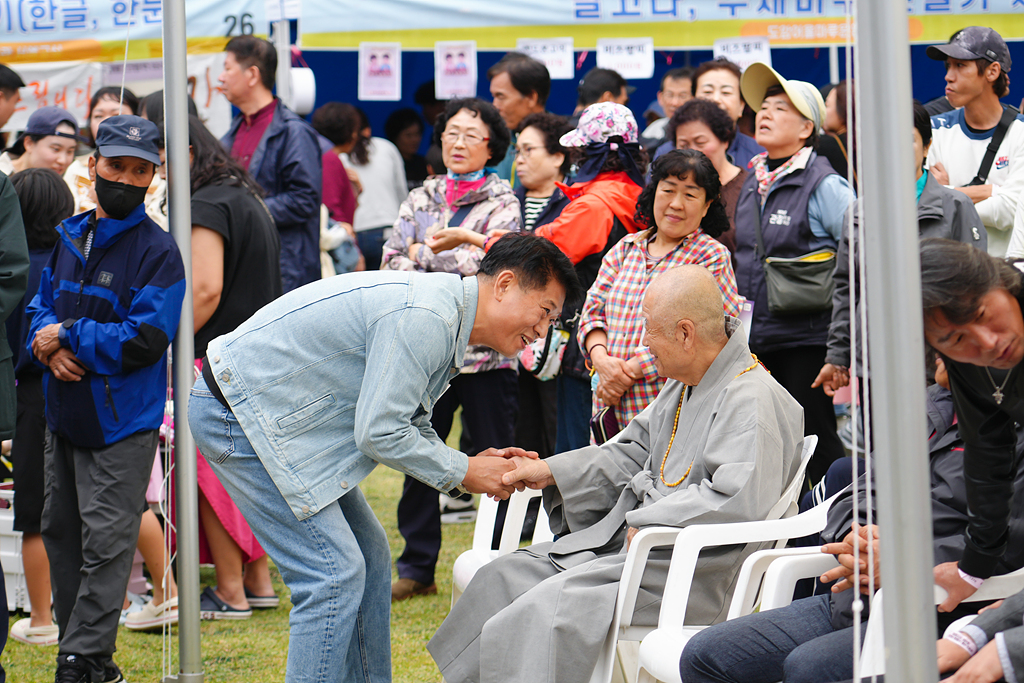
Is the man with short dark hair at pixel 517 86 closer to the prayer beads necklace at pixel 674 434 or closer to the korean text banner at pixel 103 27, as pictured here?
the korean text banner at pixel 103 27

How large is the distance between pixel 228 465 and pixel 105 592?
1081 millimetres

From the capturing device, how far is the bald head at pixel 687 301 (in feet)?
9.70

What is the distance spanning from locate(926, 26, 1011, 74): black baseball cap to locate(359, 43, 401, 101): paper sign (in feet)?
14.1

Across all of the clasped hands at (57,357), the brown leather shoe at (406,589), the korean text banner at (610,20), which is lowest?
the brown leather shoe at (406,589)

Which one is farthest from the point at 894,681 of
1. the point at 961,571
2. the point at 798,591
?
the point at 798,591

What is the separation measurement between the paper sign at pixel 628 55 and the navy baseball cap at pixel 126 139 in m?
4.48

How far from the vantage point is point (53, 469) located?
3543 millimetres

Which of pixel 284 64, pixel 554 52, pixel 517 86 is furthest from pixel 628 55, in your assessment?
pixel 284 64

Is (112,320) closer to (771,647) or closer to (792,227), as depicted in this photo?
(771,647)

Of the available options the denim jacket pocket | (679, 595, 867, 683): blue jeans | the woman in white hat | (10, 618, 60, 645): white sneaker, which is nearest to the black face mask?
the denim jacket pocket

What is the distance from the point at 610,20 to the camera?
24.0 ft

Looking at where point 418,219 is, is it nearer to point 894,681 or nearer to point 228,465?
point 228,465

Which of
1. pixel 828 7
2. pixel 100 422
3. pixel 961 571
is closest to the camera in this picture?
pixel 961 571

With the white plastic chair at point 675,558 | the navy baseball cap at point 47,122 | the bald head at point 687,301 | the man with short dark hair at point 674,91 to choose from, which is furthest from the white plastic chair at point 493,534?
the man with short dark hair at point 674,91
